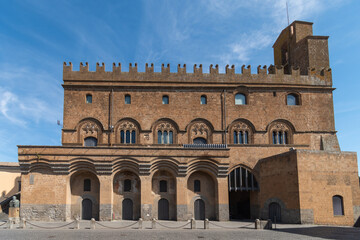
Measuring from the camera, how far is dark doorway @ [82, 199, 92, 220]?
25.8 meters

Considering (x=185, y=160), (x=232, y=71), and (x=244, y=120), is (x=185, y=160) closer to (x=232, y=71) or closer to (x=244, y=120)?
(x=244, y=120)

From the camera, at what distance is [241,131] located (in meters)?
30.8

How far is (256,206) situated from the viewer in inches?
1125

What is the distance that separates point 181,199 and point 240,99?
11545 mm

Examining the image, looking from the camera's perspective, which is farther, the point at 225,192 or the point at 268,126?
the point at 268,126

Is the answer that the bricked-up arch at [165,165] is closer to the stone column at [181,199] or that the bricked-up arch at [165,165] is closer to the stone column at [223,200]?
the stone column at [181,199]

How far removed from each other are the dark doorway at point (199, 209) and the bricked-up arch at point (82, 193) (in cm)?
769

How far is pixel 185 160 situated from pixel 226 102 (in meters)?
8.12

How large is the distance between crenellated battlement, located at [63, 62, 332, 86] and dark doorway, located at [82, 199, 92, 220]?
36.9 ft

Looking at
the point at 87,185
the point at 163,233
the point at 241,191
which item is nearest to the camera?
the point at 163,233

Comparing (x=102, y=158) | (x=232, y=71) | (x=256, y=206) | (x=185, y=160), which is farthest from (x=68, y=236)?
(x=232, y=71)

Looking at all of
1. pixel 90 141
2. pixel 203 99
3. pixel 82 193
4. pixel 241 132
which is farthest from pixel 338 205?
pixel 90 141

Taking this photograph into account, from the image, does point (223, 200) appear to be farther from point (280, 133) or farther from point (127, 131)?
point (127, 131)

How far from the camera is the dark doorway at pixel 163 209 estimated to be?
2623 centimetres
